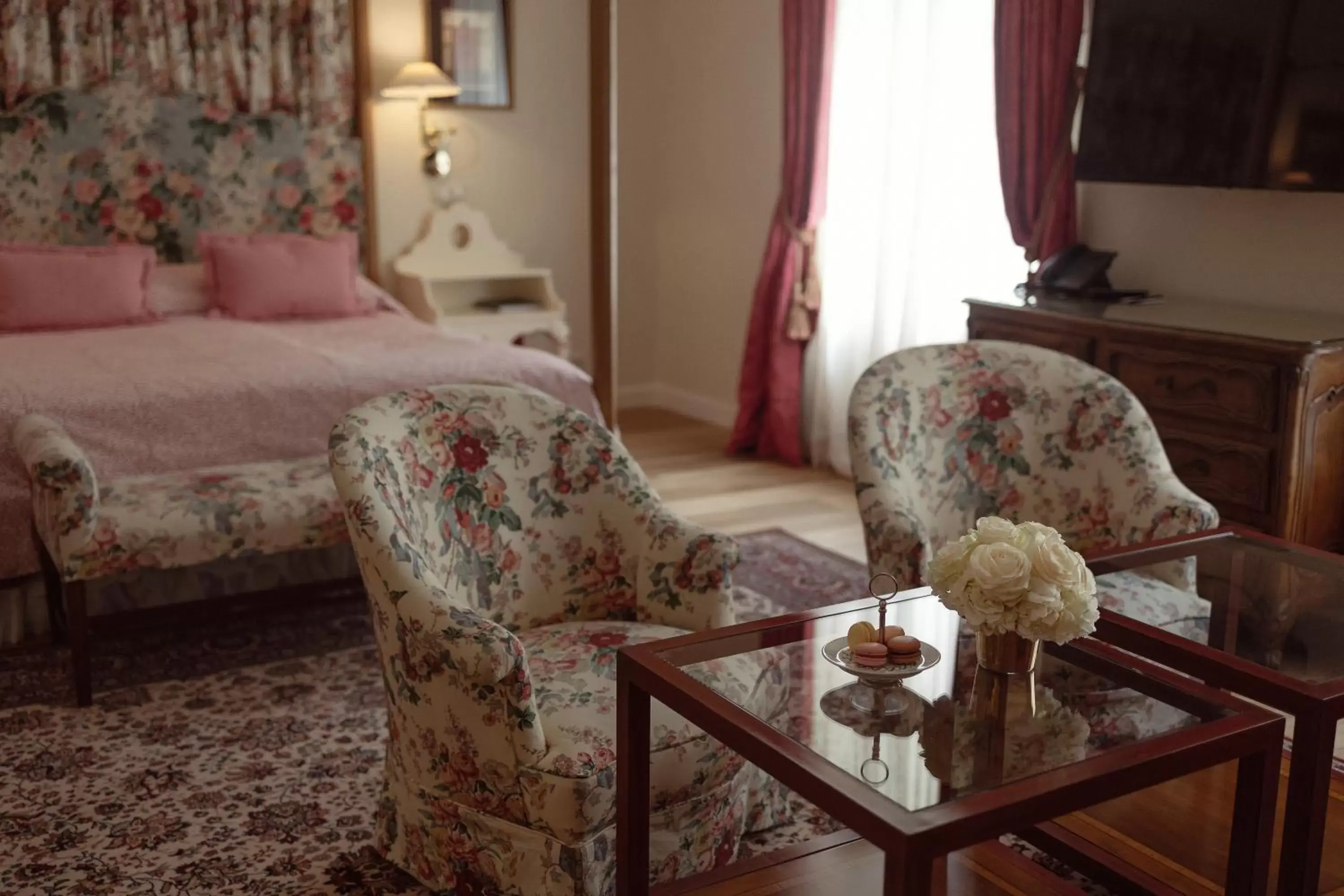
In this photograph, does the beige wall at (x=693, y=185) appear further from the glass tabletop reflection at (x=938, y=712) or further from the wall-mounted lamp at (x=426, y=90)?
the glass tabletop reflection at (x=938, y=712)

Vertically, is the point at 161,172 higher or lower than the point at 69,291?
higher

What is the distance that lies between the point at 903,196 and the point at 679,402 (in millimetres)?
→ 1847

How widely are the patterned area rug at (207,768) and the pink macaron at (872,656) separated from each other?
2.33ft

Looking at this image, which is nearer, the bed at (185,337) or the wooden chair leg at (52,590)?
the wooden chair leg at (52,590)

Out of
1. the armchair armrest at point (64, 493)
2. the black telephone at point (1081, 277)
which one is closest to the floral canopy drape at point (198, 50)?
the armchair armrest at point (64, 493)

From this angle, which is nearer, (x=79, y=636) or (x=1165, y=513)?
(x=1165, y=513)

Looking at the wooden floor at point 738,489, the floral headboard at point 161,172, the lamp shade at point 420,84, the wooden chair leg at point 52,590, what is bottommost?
the wooden floor at point 738,489

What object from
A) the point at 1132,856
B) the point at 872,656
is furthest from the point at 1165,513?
the point at 872,656

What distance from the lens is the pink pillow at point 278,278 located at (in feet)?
15.4

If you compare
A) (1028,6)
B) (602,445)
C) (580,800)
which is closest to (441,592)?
(580,800)

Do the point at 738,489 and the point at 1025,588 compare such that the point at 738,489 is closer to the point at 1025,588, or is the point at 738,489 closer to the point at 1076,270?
the point at 1076,270

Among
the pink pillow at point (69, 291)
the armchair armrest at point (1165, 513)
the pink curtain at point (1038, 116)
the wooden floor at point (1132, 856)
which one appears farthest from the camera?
the pink pillow at point (69, 291)

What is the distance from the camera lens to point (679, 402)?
6277mm

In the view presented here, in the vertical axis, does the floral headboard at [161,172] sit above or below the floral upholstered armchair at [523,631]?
above
